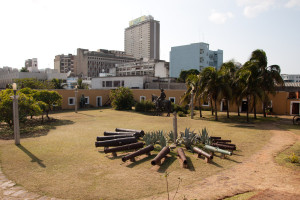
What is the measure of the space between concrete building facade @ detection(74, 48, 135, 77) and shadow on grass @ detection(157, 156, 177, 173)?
104m

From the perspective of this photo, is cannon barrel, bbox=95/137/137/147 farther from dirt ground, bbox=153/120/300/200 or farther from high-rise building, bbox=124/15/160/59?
high-rise building, bbox=124/15/160/59

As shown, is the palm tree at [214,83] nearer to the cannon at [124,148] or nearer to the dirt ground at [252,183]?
the dirt ground at [252,183]

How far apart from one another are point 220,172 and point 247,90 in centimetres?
1291

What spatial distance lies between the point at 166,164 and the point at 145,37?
161 m

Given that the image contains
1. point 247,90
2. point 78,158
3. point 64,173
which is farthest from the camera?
point 247,90

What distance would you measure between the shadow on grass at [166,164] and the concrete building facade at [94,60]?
104 m

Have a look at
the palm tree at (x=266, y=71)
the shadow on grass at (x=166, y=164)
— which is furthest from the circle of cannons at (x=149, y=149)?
the palm tree at (x=266, y=71)

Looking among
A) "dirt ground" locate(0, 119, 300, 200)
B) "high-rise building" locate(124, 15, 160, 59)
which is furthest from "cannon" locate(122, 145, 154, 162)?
"high-rise building" locate(124, 15, 160, 59)

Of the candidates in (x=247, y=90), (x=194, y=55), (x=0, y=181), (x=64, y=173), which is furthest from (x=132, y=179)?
(x=194, y=55)

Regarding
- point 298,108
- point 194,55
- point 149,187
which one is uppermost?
→ point 194,55

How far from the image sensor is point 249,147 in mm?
10992

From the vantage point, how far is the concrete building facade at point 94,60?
380 ft

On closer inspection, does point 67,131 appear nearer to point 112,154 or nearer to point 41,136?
point 41,136

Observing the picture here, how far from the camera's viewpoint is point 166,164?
844 centimetres
